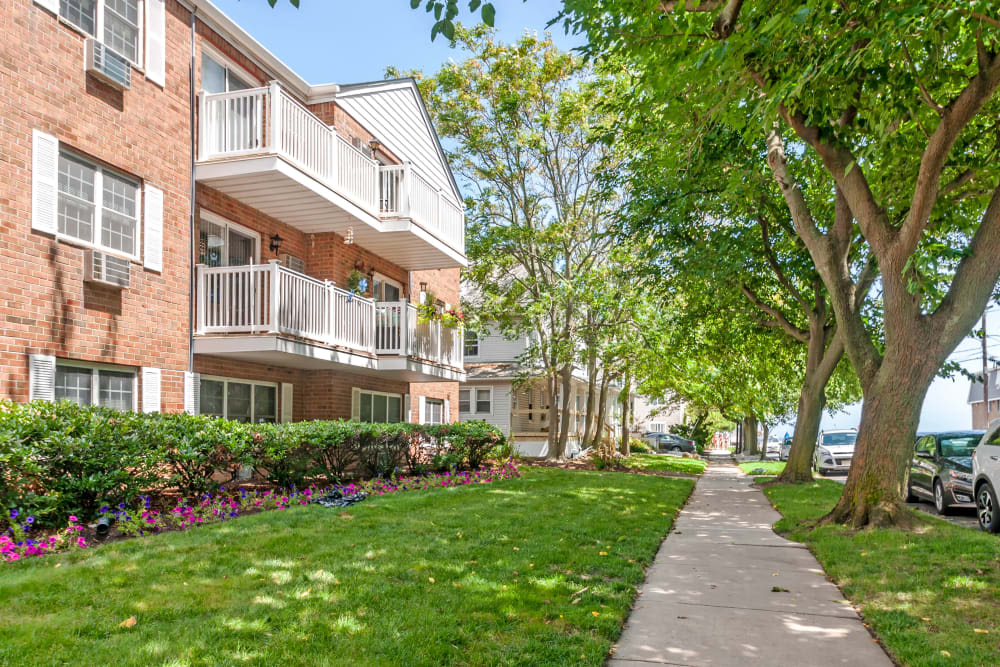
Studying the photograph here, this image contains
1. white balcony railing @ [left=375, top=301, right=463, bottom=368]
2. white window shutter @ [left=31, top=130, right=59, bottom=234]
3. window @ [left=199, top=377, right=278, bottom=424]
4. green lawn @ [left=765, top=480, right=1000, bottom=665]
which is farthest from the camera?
white balcony railing @ [left=375, top=301, right=463, bottom=368]

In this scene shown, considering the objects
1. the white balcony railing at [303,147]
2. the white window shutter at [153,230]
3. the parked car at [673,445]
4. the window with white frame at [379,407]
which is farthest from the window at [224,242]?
the parked car at [673,445]

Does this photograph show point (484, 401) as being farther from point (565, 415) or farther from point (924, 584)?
point (924, 584)

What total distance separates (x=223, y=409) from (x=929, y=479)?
503 inches

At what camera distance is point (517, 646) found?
4371 mm

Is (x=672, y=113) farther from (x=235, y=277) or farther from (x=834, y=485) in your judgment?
(x=834, y=485)

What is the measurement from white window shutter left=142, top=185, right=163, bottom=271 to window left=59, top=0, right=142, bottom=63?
6.76ft

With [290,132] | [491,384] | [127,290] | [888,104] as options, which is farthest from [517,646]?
[491,384]

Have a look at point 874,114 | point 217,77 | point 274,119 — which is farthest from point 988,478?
point 217,77

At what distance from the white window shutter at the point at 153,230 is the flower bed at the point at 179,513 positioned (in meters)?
3.72

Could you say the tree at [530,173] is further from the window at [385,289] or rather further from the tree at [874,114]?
the tree at [874,114]

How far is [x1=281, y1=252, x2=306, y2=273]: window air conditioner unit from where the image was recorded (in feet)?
48.8

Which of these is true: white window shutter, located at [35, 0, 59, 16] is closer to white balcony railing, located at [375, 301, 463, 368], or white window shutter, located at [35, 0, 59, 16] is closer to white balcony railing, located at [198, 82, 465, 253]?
white balcony railing, located at [198, 82, 465, 253]

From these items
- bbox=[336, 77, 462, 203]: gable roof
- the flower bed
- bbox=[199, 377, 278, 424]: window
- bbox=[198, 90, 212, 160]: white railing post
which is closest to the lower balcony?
bbox=[199, 377, 278, 424]: window

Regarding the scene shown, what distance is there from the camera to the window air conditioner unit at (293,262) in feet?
48.8
